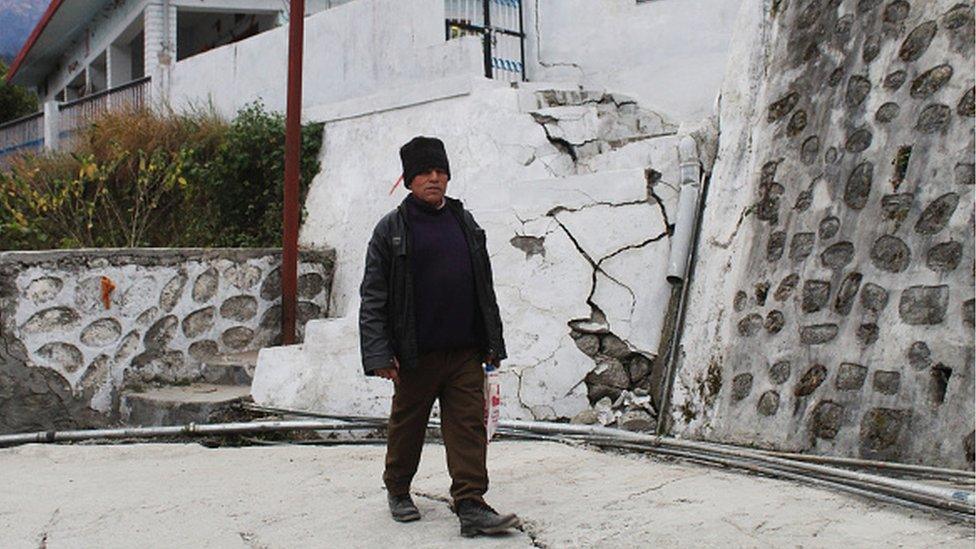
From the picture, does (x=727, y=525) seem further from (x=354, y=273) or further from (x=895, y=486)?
(x=354, y=273)

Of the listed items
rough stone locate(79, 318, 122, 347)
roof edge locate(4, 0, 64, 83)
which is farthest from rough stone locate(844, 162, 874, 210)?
roof edge locate(4, 0, 64, 83)

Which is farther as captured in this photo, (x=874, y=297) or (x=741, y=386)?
(x=741, y=386)

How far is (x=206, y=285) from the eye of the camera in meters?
Answer: 9.62

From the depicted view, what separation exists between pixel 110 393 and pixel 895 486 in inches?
258

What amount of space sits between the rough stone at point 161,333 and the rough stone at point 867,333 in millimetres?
5958

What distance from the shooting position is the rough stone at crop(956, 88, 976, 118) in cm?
531

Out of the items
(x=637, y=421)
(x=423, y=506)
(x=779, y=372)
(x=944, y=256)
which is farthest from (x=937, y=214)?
(x=423, y=506)

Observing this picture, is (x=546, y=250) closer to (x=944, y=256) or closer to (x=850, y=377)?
(x=850, y=377)

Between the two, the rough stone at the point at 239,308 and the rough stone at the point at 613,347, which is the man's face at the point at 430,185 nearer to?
the rough stone at the point at 613,347

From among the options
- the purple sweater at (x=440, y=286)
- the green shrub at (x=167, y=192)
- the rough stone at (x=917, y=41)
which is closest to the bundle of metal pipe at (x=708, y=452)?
the purple sweater at (x=440, y=286)

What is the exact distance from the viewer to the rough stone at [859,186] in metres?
5.70

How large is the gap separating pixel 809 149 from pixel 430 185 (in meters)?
2.49

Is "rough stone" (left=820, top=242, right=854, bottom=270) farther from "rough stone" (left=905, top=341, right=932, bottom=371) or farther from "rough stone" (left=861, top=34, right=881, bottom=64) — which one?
"rough stone" (left=861, top=34, right=881, bottom=64)

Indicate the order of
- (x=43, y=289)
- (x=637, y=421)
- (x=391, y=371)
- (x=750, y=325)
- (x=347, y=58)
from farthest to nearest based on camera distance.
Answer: (x=347, y=58) → (x=43, y=289) → (x=637, y=421) → (x=750, y=325) → (x=391, y=371)
